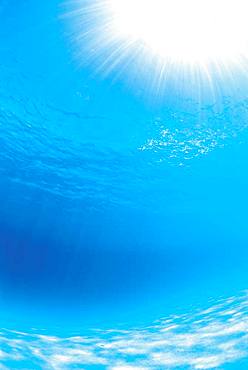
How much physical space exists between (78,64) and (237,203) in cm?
1660

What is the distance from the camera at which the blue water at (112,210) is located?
20.6ft

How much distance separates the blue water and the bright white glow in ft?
4.43

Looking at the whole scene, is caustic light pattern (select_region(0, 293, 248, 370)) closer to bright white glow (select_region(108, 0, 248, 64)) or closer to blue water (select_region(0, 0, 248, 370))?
blue water (select_region(0, 0, 248, 370))

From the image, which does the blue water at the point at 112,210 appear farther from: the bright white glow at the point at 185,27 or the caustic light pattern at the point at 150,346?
the bright white glow at the point at 185,27

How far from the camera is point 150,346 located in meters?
5.87

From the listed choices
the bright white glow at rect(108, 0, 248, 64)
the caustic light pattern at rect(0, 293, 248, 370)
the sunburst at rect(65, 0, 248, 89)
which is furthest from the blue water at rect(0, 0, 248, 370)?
the bright white glow at rect(108, 0, 248, 64)

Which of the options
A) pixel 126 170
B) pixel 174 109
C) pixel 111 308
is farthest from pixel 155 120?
pixel 111 308

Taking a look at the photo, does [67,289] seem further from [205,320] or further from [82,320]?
[205,320]

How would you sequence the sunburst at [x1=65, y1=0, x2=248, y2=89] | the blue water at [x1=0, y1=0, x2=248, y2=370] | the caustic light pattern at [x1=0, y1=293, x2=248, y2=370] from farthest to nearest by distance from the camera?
the sunburst at [x1=65, y1=0, x2=248, y2=89]
the blue water at [x1=0, y1=0, x2=248, y2=370]
the caustic light pattern at [x1=0, y1=293, x2=248, y2=370]

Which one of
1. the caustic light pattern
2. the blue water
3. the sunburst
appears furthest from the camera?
the sunburst

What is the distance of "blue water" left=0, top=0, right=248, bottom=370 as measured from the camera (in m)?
6.29

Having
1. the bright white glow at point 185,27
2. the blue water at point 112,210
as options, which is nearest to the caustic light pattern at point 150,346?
the blue water at point 112,210

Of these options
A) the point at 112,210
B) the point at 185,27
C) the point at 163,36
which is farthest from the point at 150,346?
the point at 112,210

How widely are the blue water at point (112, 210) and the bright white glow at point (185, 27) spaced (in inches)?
53.2
